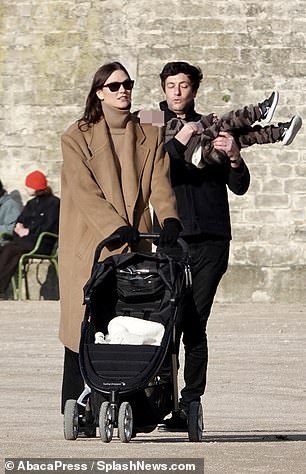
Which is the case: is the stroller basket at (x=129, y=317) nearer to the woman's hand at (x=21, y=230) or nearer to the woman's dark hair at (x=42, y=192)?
the woman's hand at (x=21, y=230)

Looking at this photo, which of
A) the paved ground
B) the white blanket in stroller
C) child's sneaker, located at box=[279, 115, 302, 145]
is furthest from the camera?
child's sneaker, located at box=[279, 115, 302, 145]

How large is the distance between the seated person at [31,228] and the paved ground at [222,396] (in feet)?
2.31

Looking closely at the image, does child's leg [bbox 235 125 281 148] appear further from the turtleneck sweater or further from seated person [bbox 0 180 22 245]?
seated person [bbox 0 180 22 245]

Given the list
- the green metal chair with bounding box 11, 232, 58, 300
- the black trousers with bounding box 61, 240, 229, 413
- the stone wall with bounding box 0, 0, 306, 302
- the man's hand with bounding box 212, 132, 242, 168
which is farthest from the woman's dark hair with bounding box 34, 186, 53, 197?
the man's hand with bounding box 212, 132, 242, 168

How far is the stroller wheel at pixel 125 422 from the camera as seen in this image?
283 inches

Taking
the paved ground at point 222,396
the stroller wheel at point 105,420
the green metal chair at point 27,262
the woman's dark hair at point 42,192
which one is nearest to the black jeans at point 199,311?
the paved ground at point 222,396

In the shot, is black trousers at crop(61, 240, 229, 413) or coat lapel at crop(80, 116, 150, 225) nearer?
coat lapel at crop(80, 116, 150, 225)

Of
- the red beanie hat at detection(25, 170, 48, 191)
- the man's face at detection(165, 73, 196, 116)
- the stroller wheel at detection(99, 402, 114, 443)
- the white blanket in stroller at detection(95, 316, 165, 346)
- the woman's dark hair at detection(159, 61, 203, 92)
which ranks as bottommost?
the stroller wheel at detection(99, 402, 114, 443)

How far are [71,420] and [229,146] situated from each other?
5.40ft

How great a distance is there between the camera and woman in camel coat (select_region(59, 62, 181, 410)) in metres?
7.88

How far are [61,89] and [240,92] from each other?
2005 mm

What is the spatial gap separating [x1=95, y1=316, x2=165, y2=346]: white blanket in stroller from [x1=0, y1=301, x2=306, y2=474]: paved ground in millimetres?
455

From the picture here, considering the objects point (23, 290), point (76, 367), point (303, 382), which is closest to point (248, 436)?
point (76, 367)

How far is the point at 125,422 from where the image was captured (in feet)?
23.8
